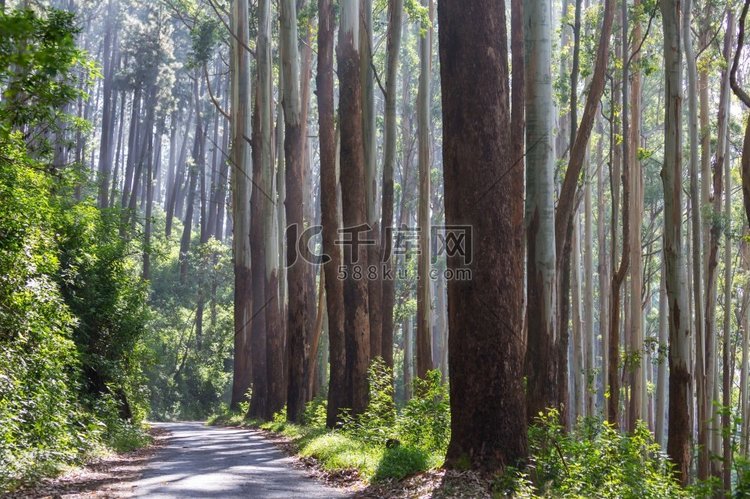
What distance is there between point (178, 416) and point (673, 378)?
29.9m

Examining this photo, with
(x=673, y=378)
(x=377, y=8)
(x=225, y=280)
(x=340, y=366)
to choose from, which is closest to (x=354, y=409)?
(x=340, y=366)

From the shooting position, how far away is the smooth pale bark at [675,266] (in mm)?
12438

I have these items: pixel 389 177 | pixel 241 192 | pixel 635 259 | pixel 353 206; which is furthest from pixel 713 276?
pixel 241 192

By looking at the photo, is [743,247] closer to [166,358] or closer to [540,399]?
[540,399]

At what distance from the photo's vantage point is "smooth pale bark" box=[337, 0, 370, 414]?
1520 centimetres

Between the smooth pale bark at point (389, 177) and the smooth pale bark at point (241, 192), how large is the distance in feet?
27.4

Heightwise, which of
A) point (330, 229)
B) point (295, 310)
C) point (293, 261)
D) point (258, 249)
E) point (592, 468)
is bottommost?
point (592, 468)

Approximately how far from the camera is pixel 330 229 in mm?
16062

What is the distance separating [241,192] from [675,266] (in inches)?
674

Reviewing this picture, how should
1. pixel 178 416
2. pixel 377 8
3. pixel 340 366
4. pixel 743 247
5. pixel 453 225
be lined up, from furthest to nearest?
pixel 178 416
pixel 743 247
pixel 377 8
pixel 340 366
pixel 453 225

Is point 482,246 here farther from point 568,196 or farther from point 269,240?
point 269,240

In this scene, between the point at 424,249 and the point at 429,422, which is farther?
the point at 424,249

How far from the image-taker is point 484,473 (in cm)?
780

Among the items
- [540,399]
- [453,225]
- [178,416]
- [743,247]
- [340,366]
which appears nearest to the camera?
[453,225]
